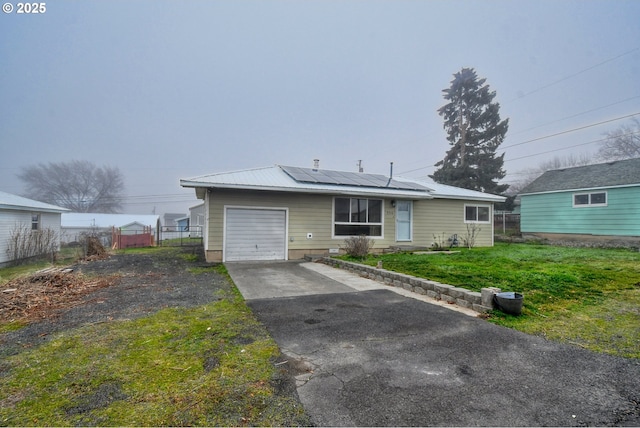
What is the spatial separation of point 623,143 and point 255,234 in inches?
1247

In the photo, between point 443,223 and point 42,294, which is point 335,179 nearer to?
point 443,223

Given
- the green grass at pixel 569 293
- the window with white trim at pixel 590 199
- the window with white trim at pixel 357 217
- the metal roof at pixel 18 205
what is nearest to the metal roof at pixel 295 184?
the window with white trim at pixel 357 217

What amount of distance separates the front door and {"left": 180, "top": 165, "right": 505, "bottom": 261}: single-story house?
4 centimetres

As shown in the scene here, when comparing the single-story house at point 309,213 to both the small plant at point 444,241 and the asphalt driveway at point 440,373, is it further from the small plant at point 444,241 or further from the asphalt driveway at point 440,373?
the asphalt driveway at point 440,373

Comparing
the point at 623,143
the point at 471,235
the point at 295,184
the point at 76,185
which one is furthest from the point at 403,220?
the point at 76,185

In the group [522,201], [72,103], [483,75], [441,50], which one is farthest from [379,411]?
[72,103]

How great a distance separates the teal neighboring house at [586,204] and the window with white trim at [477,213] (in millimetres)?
4754

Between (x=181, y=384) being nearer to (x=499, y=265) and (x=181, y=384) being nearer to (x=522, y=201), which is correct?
(x=499, y=265)

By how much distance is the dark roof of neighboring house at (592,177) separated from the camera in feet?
45.4

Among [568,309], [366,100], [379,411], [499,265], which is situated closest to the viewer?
[379,411]

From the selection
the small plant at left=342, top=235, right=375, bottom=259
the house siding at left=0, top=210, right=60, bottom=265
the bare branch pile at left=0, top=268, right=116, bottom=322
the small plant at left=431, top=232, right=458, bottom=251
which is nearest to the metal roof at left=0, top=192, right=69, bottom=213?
the house siding at left=0, top=210, right=60, bottom=265

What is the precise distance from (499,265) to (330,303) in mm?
5432

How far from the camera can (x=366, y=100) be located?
32188 mm

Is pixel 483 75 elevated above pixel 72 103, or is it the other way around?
pixel 72 103
